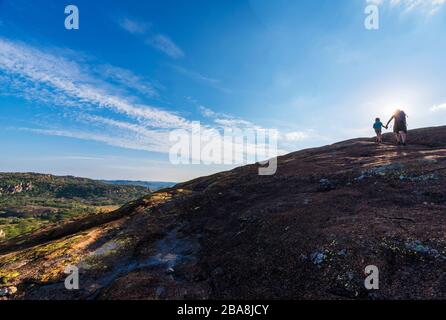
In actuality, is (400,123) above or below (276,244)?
above

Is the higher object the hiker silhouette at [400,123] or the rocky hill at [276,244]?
the hiker silhouette at [400,123]

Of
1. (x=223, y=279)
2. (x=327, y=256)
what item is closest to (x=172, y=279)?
(x=223, y=279)

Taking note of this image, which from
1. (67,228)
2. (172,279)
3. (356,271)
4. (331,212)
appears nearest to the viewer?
(356,271)

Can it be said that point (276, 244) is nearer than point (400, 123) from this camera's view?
Yes

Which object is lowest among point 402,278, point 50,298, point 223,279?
point 50,298

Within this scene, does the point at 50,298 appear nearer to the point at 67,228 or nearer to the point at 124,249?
the point at 124,249

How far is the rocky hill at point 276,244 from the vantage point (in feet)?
48.5

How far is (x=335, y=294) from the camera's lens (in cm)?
1373

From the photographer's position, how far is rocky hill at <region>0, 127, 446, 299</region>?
48.5ft

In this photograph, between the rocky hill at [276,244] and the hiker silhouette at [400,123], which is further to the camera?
the hiker silhouette at [400,123]

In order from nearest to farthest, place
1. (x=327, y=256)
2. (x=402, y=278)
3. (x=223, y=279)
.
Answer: (x=402, y=278) → (x=327, y=256) → (x=223, y=279)

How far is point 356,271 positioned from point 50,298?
1630 cm

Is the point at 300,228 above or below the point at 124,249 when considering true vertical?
above

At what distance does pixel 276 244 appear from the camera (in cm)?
1889
